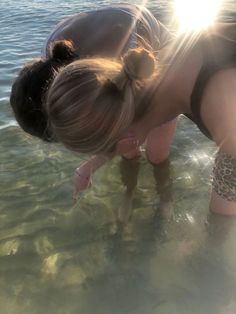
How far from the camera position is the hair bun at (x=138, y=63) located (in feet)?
6.14

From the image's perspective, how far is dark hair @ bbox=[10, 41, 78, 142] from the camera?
2.10 m

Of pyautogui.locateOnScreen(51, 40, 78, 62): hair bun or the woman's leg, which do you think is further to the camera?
the woman's leg

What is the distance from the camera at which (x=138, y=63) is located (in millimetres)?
1875

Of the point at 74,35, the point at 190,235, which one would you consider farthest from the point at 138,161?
the point at 74,35

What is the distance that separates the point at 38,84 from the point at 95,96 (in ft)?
1.26

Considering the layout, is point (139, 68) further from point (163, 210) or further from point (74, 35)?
point (163, 210)

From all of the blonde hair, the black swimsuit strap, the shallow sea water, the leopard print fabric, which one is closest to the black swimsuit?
the black swimsuit strap

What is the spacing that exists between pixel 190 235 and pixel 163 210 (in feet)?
1.00

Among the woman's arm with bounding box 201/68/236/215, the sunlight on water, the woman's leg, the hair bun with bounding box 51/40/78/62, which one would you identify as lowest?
the sunlight on water

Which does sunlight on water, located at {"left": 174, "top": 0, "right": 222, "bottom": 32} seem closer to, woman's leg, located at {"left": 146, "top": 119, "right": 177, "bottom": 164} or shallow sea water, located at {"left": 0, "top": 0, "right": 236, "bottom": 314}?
shallow sea water, located at {"left": 0, "top": 0, "right": 236, "bottom": 314}

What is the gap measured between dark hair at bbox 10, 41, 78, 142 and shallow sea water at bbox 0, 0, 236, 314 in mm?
1023

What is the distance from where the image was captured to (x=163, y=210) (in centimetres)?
322

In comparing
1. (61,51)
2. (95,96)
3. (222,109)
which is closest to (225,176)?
(222,109)

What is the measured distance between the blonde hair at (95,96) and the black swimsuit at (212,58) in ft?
0.81
